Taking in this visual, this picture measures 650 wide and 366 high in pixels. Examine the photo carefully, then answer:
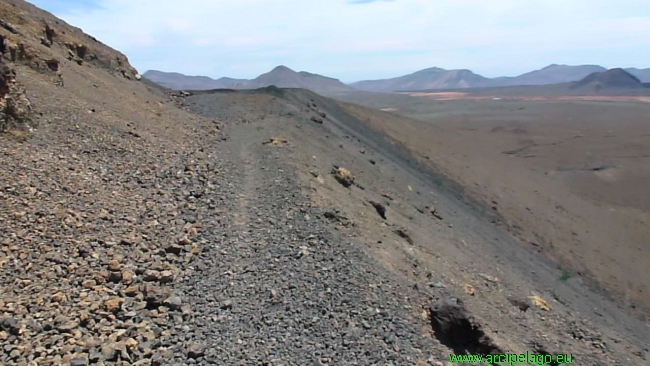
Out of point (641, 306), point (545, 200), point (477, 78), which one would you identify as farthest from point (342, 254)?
point (477, 78)

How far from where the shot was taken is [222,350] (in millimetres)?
4273

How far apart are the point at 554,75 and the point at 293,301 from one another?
185798mm

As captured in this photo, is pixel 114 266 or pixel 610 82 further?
pixel 610 82

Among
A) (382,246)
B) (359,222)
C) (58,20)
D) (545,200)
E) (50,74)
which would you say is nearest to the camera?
(382,246)

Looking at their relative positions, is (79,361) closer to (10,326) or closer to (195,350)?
(10,326)

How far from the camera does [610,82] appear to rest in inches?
3570

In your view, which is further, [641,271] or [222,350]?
[641,271]

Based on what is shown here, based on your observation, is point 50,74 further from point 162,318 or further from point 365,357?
point 365,357

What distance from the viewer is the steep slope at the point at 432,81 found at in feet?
515

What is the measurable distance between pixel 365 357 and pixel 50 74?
8.52 meters

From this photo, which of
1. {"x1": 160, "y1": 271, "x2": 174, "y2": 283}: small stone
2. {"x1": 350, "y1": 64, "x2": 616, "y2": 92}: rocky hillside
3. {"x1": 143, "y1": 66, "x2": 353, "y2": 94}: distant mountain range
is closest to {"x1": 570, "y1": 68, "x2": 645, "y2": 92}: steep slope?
{"x1": 143, "y1": 66, "x2": 353, "y2": 94}: distant mountain range

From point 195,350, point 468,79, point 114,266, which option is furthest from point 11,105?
point 468,79

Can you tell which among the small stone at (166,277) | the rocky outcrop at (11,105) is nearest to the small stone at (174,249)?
the small stone at (166,277)

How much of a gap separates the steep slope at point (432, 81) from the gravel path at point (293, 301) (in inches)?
5913
